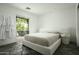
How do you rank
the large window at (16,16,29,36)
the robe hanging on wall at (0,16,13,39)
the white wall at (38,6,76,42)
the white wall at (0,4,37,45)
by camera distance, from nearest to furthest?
1. the robe hanging on wall at (0,16,13,39)
2. the white wall at (0,4,37,45)
3. the white wall at (38,6,76,42)
4. the large window at (16,16,29,36)

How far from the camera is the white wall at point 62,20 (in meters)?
3.43

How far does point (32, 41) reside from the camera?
2471mm

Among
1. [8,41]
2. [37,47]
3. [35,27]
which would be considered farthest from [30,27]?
[37,47]

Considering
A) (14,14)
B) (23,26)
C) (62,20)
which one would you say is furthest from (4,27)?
(62,20)

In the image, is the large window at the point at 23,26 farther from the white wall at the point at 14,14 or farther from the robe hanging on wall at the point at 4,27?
the robe hanging on wall at the point at 4,27

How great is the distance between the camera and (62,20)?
3828 millimetres

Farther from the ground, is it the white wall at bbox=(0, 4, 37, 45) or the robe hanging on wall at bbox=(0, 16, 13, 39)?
the white wall at bbox=(0, 4, 37, 45)

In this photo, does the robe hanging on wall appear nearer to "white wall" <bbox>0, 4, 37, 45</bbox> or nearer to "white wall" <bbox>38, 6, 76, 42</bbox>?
"white wall" <bbox>0, 4, 37, 45</bbox>

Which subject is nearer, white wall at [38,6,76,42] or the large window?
white wall at [38,6,76,42]

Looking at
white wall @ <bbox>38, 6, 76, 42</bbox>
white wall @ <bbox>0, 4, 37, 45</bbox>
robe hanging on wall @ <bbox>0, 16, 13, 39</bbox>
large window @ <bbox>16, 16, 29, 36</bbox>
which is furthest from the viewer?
large window @ <bbox>16, 16, 29, 36</bbox>

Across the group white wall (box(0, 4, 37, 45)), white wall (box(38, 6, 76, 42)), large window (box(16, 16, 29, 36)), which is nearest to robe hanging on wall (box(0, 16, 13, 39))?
white wall (box(0, 4, 37, 45))

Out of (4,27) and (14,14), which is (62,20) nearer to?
(14,14)

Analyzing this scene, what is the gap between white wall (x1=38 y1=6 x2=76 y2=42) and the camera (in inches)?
135

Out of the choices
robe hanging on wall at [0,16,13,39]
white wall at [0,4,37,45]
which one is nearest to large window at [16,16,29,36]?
white wall at [0,4,37,45]
